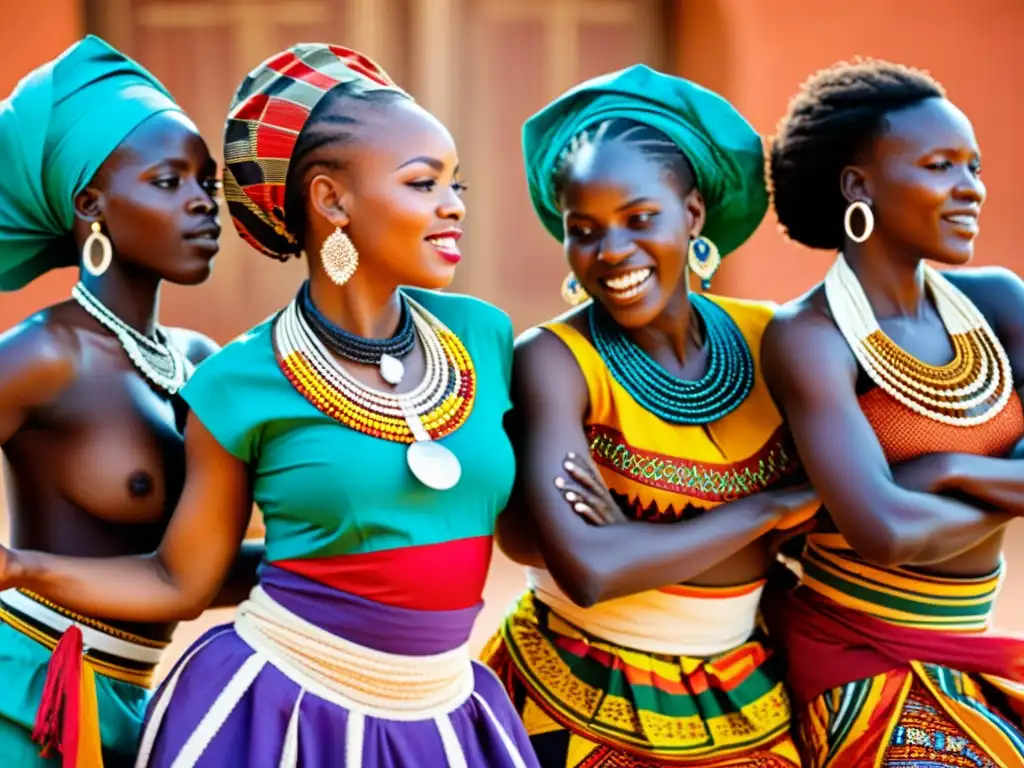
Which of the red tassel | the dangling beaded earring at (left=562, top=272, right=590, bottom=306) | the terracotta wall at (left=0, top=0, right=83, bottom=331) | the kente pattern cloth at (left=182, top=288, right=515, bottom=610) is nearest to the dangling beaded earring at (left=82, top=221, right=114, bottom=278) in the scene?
the kente pattern cloth at (left=182, top=288, right=515, bottom=610)

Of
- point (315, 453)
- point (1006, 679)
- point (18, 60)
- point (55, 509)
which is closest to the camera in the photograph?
point (315, 453)

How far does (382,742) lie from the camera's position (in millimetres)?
2461

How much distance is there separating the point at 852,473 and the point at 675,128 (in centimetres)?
83

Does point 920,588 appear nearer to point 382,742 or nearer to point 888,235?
point 888,235

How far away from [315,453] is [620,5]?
6341 mm

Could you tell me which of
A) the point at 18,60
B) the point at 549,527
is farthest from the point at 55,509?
the point at 18,60

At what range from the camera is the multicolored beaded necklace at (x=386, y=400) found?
2.48 meters

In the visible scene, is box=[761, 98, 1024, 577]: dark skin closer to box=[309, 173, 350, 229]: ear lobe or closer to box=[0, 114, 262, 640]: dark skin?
box=[309, 173, 350, 229]: ear lobe

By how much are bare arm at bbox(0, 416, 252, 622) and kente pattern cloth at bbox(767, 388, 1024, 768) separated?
1259mm

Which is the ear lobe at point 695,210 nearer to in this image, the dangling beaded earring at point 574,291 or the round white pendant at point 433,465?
the dangling beaded earring at point 574,291

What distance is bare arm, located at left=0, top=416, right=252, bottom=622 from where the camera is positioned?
246 centimetres

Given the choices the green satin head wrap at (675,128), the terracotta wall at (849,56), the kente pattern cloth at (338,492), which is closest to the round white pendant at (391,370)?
the kente pattern cloth at (338,492)

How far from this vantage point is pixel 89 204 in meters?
2.80

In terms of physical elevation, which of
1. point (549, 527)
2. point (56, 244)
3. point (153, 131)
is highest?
point (153, 131)
